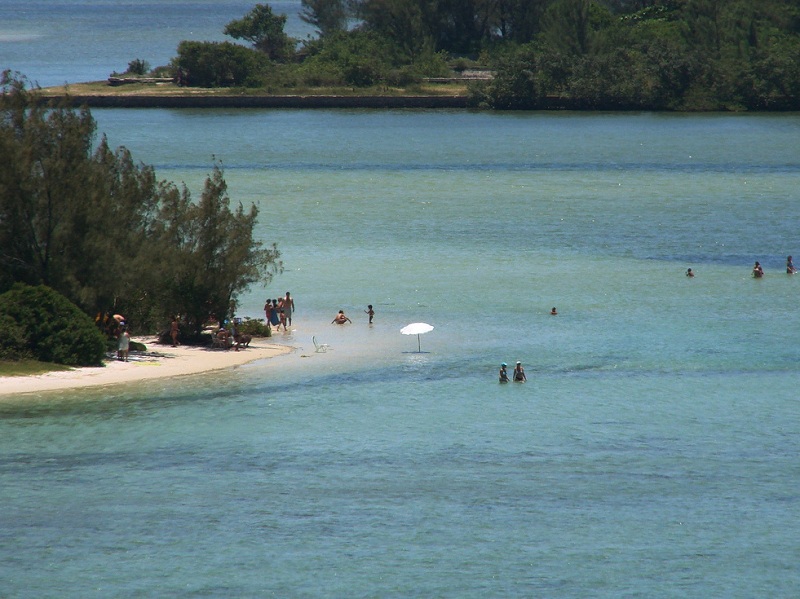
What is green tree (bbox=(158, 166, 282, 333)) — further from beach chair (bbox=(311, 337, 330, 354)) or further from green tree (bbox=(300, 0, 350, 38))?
green tree (bbox=(300, 0, 350, 38))

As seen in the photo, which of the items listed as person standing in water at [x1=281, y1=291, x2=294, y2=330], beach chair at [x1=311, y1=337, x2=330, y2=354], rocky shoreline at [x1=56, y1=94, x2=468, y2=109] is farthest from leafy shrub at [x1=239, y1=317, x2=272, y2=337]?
rocky shoreline at [x1=56, y1=94, x2=468, y2=109]

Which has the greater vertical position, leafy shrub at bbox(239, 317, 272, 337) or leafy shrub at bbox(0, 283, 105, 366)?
leafy shrub at bbox(0, 283, 105, 366)

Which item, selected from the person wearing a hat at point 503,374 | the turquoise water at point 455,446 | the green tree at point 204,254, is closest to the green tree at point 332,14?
the turquoise water at point 455,446

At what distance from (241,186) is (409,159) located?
21377 millimetres

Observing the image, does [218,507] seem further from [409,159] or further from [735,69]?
[735,69]

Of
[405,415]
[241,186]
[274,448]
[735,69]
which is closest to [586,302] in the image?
[405,415]

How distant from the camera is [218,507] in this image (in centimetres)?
2830

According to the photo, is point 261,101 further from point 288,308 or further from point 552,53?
point 288,308

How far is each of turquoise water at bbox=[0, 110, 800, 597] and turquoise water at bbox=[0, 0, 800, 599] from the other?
86 millimetres

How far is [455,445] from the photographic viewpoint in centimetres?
3244

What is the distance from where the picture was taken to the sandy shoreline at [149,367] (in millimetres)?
35281

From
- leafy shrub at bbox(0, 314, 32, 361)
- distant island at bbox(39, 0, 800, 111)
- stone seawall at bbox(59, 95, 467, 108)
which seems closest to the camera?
leafy shrub at bbox(0, 314, 32, 361)

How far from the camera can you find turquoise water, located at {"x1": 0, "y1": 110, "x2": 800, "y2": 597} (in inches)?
1007

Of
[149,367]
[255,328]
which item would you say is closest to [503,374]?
[255,328]
